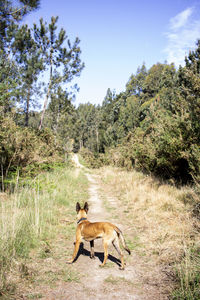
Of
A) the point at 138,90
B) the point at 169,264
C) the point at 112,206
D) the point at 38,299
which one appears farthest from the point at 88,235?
the point at 138,90

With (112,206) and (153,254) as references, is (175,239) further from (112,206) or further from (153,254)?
(112,206)

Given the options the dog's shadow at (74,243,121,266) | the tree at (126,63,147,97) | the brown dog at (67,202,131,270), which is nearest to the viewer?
the brown dog at (67,202,131,270)

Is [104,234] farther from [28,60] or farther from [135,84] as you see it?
[135,84]

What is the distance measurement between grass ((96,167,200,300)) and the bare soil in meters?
0.27

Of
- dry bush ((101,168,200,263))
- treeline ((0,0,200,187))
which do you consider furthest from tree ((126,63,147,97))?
dry bush ((101,168,200,263))

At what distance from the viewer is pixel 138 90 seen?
57188mm

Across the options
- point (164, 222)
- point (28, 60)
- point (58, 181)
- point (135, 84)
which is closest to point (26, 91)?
point (28, 60)

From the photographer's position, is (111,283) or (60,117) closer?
(111,283)

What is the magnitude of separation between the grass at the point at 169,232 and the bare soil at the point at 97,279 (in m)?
0.27

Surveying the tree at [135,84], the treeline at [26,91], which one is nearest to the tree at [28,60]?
the treeline at [26,91]

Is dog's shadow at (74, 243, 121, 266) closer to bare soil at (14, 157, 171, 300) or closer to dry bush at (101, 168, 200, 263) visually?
bare soil at (14, 157, 171, 300)

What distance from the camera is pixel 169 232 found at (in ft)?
15.8

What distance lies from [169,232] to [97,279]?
7.30 ft

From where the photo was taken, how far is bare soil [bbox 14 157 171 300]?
9.59 ft
